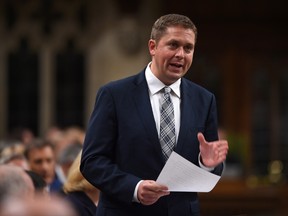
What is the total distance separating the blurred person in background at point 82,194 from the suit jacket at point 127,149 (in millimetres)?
920

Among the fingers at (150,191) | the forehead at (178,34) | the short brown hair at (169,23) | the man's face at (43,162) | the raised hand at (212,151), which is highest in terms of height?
the short brown hair at (169,23)

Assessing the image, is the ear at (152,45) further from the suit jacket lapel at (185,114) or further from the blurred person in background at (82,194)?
the blurred person in background at (82,194)

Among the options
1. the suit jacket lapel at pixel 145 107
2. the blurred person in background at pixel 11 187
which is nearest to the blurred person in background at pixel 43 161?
the suit jacket lapel at pixel 145 107

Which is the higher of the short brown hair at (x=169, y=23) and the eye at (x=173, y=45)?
the short brown hair at (x=169, y=23)

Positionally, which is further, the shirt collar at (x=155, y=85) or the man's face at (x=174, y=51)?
the shirt collar at (x=155, y=85)

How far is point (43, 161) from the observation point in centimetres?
626

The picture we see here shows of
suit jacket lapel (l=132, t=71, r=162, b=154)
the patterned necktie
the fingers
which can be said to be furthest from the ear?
the fingers

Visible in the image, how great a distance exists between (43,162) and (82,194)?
1878mm

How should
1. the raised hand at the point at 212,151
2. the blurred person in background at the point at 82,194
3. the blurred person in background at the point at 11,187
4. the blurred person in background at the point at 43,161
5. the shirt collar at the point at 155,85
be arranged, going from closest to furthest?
1. the blurred person in background at the point at 11,187
2. the raised hand at the point at 212,151
3. the shirt collar at the point at 155,85
4. the blurred person in background at the point at 82,194
5. the blurred person in background at the point at 43,161

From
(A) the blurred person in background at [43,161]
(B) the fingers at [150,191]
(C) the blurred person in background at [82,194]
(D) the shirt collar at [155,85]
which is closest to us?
(B) the fingers at [150,191]

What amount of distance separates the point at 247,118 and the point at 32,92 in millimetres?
3269

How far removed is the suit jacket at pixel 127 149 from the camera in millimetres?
3324

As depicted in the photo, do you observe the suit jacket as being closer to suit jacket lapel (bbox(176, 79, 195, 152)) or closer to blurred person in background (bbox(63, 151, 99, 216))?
suit jacket lapel (bbox(176, 79, 195, 152))

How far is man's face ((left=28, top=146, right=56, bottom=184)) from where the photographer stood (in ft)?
20.3
